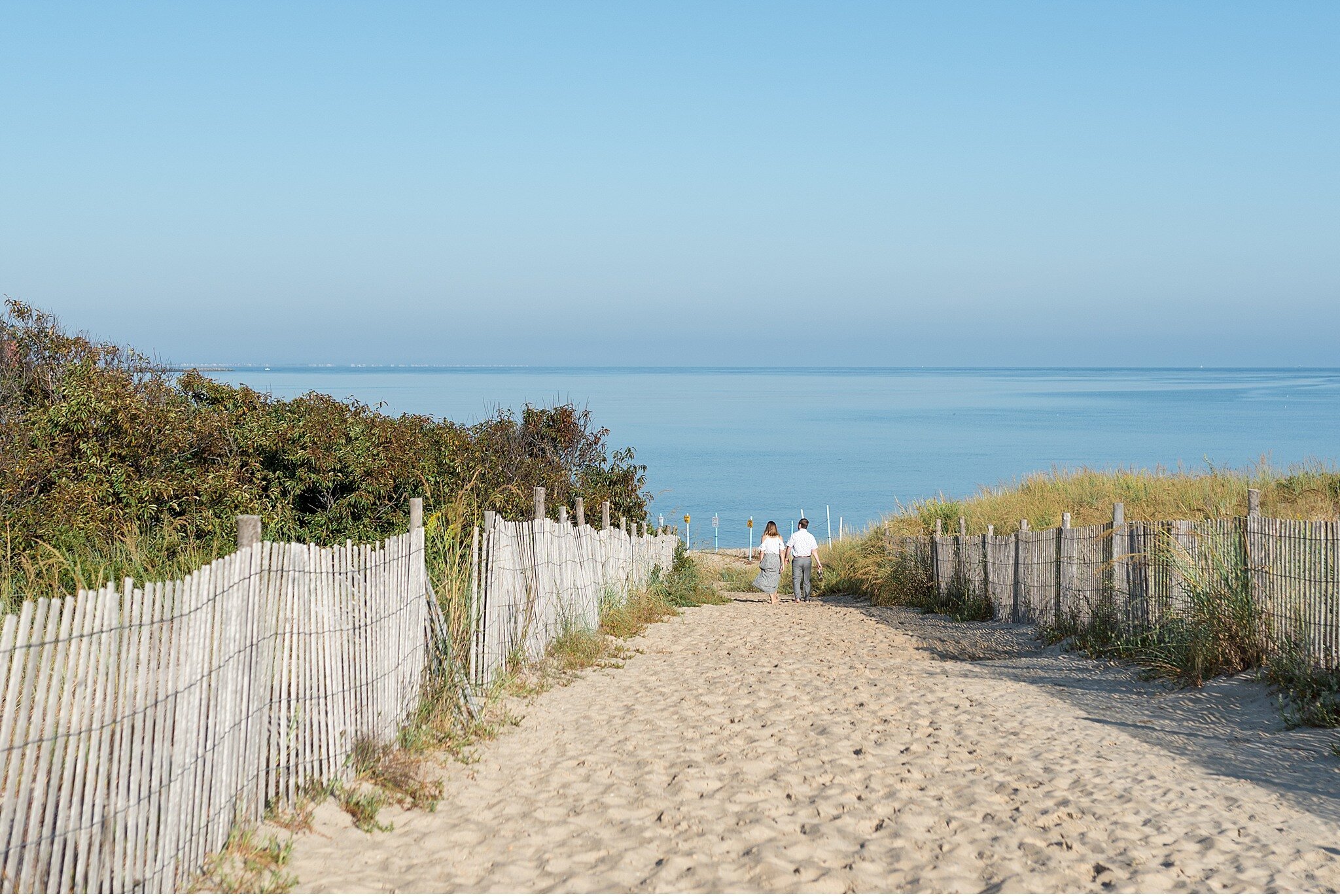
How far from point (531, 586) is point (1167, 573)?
6080 mm

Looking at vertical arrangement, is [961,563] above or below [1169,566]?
below

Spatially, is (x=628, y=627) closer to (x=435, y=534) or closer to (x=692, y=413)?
(x=435, y=534)

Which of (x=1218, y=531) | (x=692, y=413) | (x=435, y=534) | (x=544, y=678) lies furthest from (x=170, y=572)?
(x=692, y=413)

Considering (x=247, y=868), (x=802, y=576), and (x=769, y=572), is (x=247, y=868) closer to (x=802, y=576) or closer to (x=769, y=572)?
(x=802, y=576)

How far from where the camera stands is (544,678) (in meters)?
10.1

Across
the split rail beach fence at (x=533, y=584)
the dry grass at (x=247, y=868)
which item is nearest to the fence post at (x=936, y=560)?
the split rail beach fence at (x=533, y=584)

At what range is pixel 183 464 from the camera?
43.0 ft

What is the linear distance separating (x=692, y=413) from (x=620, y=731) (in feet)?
444

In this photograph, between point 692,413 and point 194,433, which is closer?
point 194,433

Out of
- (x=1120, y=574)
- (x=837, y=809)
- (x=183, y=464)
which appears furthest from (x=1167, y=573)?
(x=183, y=464)

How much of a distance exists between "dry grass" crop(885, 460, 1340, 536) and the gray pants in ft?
7.61

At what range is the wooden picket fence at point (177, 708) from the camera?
12.0ft

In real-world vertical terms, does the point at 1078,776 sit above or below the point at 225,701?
below

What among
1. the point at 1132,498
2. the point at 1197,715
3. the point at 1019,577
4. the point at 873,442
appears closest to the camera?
the point at 1197,715
